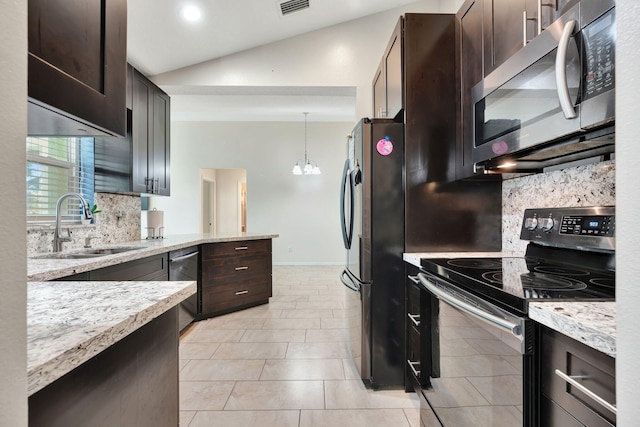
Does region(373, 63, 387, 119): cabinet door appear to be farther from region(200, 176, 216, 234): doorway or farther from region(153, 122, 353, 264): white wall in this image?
region(200, 176, 216, 234): doorway

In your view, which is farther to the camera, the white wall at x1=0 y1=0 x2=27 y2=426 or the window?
the window

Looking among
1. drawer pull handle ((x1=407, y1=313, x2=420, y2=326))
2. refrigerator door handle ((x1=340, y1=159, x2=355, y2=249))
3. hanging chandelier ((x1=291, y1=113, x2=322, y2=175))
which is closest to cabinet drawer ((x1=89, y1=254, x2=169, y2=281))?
refrigerator door handle ((x1=340, y1=159, x2=355, y2=249))

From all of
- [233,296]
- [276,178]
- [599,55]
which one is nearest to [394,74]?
[599,55]

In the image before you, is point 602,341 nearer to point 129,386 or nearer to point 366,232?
point 129,386

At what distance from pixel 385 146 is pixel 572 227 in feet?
3.45

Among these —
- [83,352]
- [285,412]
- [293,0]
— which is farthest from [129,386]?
[293,0]

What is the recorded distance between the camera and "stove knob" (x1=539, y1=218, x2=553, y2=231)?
1.53 m

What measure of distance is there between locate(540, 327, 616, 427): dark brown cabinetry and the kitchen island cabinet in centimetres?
98

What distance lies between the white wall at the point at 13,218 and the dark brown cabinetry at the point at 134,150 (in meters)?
2.86

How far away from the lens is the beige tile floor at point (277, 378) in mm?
1805

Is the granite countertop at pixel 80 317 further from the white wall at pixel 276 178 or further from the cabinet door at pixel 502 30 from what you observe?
the white wall at pixel 276 178

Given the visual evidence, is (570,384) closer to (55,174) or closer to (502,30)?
(502,30)

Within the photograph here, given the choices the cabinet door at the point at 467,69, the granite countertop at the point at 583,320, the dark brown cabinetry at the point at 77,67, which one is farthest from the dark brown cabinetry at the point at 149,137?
the granite countertop at the point at 583,320

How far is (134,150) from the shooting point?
302 centimetres
